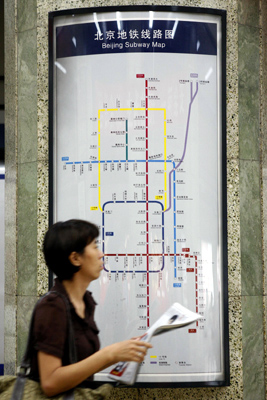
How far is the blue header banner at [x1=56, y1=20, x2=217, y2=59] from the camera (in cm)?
436

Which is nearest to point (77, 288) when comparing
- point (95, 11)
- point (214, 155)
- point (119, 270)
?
point (119, 270)

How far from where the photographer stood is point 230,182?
14.4ft

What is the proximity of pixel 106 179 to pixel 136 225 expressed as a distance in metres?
0.38

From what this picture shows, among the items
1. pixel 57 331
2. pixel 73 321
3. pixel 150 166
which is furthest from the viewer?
pixel 150 166

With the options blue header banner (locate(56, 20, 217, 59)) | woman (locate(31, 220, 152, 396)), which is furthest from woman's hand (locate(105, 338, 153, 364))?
blue header banner (locate(56, 20, 217, 59))

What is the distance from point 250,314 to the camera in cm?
439

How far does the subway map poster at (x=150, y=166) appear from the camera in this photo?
Answer: 4.26 meters

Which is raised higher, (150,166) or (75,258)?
(150,166)

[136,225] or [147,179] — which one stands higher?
[147,179]

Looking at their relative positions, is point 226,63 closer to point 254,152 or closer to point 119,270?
point 254,152

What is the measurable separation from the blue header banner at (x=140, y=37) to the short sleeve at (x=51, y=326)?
2.57 m

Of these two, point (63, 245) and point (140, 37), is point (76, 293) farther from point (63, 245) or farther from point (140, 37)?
point (140, 37)

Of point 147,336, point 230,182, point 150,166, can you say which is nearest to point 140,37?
point 150,166

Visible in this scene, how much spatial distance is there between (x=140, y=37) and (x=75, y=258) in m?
2.42
